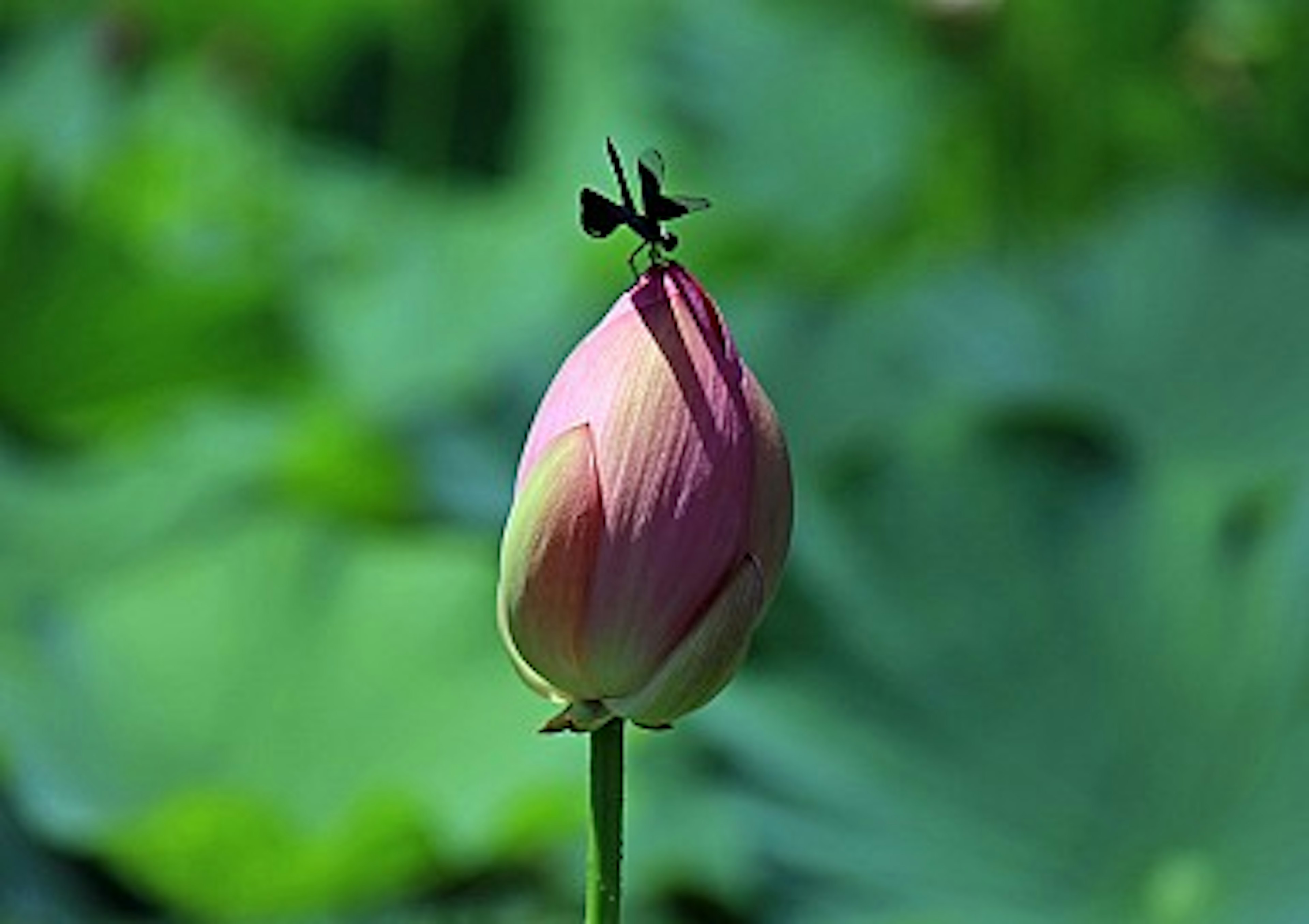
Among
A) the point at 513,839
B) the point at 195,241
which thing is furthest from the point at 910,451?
the point at 195,241

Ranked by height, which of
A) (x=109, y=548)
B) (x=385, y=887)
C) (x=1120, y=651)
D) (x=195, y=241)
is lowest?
(x=385, y=887)

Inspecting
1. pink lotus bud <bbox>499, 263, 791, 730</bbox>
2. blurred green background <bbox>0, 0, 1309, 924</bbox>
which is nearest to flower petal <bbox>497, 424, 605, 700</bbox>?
pink lotus bud <bbox>499, 263, 791, 730</bbox>

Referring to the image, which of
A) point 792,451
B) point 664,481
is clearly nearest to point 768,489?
point 664,481

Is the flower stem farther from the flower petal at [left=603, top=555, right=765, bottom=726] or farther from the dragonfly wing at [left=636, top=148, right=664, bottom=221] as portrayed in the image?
the dragonfly wing at [left=636, top=148, right=664, bottom=221]

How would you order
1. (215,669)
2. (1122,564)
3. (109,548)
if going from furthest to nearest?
(109,548), (215,669), (1122,564)

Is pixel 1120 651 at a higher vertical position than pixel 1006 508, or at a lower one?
lower

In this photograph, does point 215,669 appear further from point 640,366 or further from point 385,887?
point 640,366
